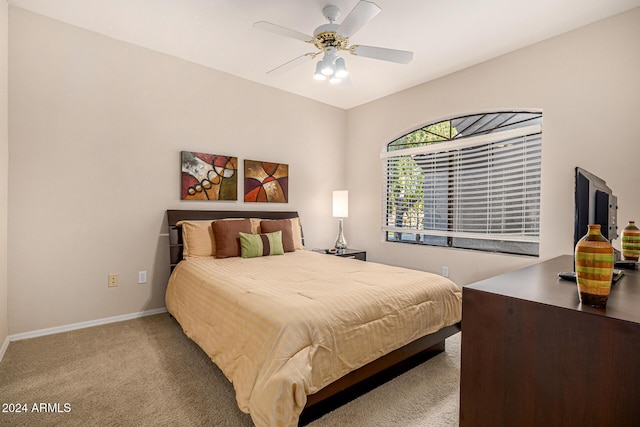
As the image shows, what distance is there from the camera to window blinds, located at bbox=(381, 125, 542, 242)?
3.20 m

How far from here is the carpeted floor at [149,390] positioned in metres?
1.72

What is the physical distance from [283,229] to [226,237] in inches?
28.5

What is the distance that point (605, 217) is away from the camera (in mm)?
1593

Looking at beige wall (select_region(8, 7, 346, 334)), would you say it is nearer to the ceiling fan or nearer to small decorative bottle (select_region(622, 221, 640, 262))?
the ceiling fan

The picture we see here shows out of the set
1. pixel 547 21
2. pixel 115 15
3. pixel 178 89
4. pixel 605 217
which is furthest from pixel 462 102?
pixel 115 15

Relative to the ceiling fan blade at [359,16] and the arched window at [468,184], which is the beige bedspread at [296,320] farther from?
the ceiling fan blade at [359,16]

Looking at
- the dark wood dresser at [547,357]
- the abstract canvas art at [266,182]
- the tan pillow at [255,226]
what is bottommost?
the dark wood dresser at [547,357]

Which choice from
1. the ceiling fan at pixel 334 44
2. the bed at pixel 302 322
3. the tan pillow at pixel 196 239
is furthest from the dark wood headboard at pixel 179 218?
A: the ceiling fan at pixel 334 44

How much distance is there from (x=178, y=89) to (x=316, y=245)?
8.99 ft

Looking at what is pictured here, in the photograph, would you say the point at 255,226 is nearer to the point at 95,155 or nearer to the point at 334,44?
the point at 95,155

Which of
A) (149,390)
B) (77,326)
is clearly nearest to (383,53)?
(149,390)

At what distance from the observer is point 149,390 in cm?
197

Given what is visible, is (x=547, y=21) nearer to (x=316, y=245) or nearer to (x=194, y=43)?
(x=194, y=43)

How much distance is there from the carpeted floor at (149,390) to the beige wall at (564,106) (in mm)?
1494
